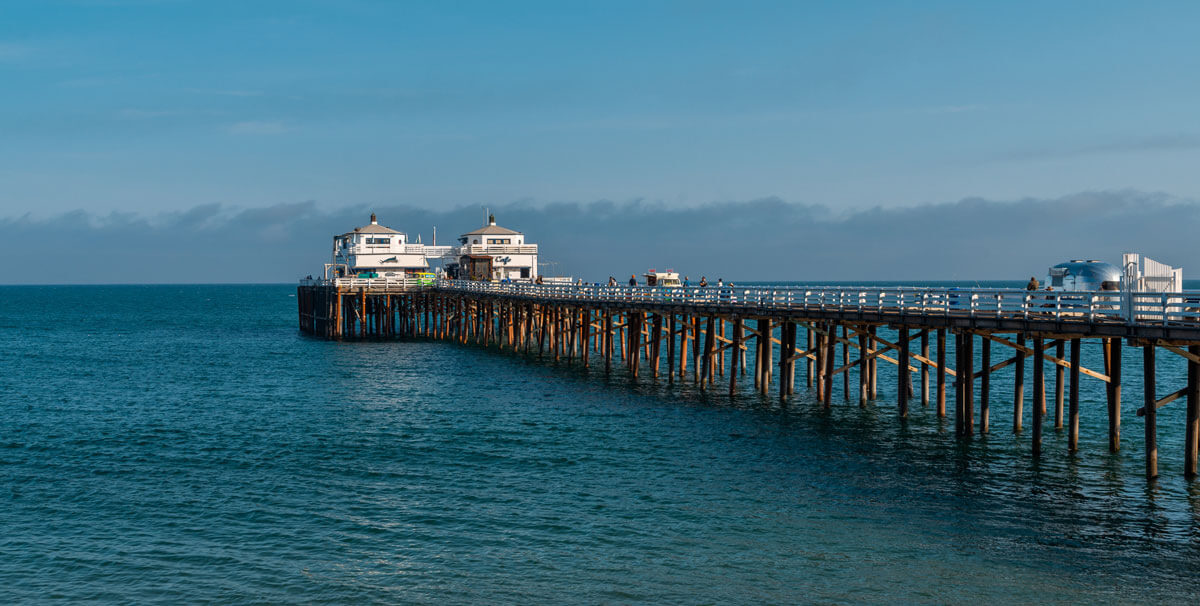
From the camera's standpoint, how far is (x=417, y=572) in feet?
57.6

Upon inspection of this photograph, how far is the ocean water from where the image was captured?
55.2ft

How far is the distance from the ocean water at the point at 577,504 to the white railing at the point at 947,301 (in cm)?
353

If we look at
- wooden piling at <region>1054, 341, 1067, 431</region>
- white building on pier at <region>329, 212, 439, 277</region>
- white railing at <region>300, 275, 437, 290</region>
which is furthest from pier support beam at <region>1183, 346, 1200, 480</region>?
white building on pier at <region>329, 212, 439, 277</region>

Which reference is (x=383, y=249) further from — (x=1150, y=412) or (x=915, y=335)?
(x=1150, y=412)

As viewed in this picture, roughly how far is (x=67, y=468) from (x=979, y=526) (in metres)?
21.6

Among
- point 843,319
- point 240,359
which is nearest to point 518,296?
point 240,359

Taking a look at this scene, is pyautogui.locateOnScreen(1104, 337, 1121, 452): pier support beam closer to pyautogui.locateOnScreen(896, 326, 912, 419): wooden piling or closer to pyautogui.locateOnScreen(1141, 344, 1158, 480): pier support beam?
pyautogui.locateOnScreen(1141, 344, 1158, 480): pier support beam

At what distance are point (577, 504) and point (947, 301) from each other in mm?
12651

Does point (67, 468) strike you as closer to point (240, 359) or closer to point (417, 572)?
point (417, 572)

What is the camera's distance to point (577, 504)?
71.3ft

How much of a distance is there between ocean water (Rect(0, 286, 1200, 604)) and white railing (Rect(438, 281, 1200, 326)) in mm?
3531

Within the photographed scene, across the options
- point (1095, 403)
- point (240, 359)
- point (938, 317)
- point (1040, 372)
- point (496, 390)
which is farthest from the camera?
point (240, 359)

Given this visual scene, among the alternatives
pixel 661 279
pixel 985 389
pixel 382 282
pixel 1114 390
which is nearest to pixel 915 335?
pixel 985 389

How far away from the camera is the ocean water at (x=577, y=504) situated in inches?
662
